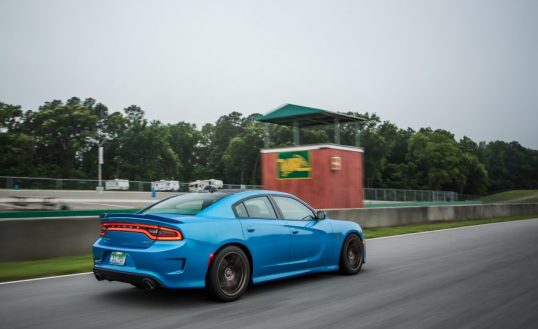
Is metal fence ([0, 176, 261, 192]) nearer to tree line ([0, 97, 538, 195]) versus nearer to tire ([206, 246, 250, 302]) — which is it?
tire ([206, 246, 250, 302])

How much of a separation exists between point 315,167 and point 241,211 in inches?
624

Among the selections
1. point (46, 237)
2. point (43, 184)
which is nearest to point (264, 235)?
point (46, 237)

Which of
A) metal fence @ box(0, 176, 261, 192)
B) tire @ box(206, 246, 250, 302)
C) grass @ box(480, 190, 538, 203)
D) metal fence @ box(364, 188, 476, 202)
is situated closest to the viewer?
tire @ box(206, 246, 250, 302)

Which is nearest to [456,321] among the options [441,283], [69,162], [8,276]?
[441,283]

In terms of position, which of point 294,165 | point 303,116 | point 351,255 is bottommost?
point 351,255

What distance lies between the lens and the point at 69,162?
7800 centimetres

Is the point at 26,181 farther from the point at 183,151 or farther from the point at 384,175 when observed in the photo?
the point at 384,175

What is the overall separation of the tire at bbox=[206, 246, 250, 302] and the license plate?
1007 mm

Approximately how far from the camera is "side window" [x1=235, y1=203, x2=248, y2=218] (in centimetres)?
662

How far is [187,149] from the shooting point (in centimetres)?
11144

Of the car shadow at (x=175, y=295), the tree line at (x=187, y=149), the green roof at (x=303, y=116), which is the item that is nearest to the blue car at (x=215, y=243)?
the car shadow at (x=175, y=295)

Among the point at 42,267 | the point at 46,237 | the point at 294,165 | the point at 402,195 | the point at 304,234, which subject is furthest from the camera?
the point at 402,195

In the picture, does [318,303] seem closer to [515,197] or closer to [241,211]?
[241,211]

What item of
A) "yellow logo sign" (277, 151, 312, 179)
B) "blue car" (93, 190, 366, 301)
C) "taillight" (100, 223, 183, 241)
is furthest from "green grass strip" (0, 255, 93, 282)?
"yellow logo sign" (277, 151, 312, 179)
